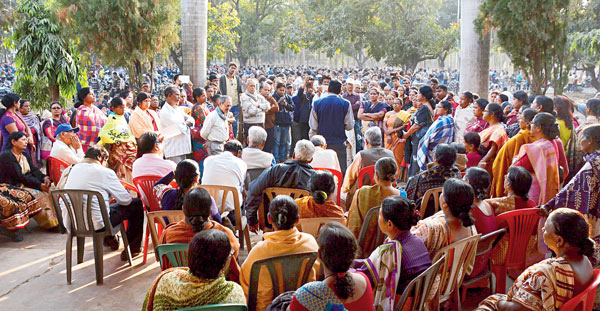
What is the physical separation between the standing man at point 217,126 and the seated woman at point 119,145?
1.04m

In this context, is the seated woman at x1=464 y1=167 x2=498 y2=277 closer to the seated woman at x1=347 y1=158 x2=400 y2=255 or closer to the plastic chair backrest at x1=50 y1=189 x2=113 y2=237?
the seated woman at x1=347 y1=158 x2=400 y2=255

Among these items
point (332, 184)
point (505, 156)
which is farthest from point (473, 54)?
point (332, 184)

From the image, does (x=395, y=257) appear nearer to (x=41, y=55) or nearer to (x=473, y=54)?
(x=473, y=54)

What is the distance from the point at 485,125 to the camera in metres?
5.90

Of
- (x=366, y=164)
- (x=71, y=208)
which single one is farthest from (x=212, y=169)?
(x=366, y=164)

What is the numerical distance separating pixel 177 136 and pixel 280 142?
241 cm

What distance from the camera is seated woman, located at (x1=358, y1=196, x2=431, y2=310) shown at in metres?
2.43

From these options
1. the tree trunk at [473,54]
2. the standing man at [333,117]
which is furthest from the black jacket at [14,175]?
the tree trunk at [473,54]

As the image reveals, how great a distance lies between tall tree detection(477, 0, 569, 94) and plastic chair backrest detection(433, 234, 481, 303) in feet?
17.9

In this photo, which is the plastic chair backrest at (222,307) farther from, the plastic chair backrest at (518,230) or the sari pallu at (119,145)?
the sari pallu at (119,145)

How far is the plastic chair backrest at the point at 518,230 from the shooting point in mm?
3334

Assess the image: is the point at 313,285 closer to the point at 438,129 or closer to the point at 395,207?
the point at 395,207

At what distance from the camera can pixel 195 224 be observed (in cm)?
296

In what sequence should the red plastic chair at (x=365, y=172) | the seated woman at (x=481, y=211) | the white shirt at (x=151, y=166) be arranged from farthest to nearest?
the red plastic chair at (x=365, y=172)
the white shirt at (x=151, y=166)
the seated woman at (x=481, y=211)
